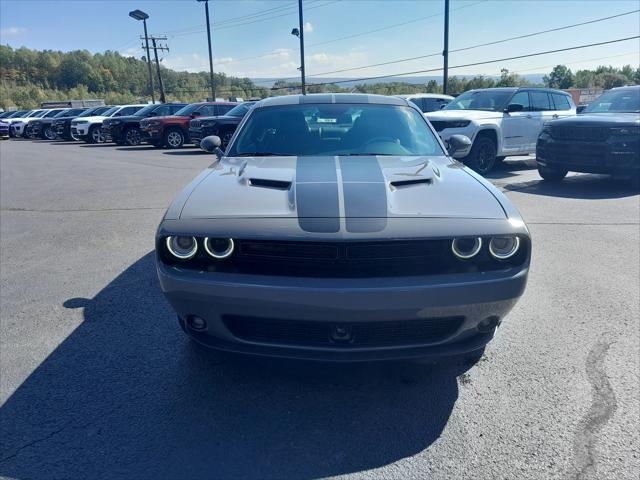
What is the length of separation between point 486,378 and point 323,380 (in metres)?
0.93

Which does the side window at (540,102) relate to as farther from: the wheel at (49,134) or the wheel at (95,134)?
the wheel at (49,134)

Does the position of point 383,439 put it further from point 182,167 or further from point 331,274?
point 182,167

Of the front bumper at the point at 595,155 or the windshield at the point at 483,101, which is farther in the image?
the windshield at the point at 483,101

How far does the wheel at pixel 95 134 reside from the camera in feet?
72.2

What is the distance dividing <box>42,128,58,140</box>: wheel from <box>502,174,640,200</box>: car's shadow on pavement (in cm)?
2457

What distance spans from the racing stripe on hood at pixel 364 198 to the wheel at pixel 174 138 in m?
15.8

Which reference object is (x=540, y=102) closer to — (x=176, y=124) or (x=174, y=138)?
(x=176, y=124)

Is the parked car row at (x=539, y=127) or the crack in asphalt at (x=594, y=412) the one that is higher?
the parked car row at (x=539, y=127)

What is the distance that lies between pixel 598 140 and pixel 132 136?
17.1m

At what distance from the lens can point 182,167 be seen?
493 inches

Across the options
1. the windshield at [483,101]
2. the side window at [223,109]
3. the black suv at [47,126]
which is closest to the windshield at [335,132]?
the windshield at [483,101]

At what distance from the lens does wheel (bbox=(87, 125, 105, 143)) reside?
22000 mm

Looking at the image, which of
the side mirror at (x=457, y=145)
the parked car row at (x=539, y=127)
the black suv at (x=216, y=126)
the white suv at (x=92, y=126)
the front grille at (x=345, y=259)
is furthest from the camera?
the white suv at (x=92, y=126)

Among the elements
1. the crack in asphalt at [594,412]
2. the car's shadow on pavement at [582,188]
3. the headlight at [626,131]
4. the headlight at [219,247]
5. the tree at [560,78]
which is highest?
the tree at [560,78]
